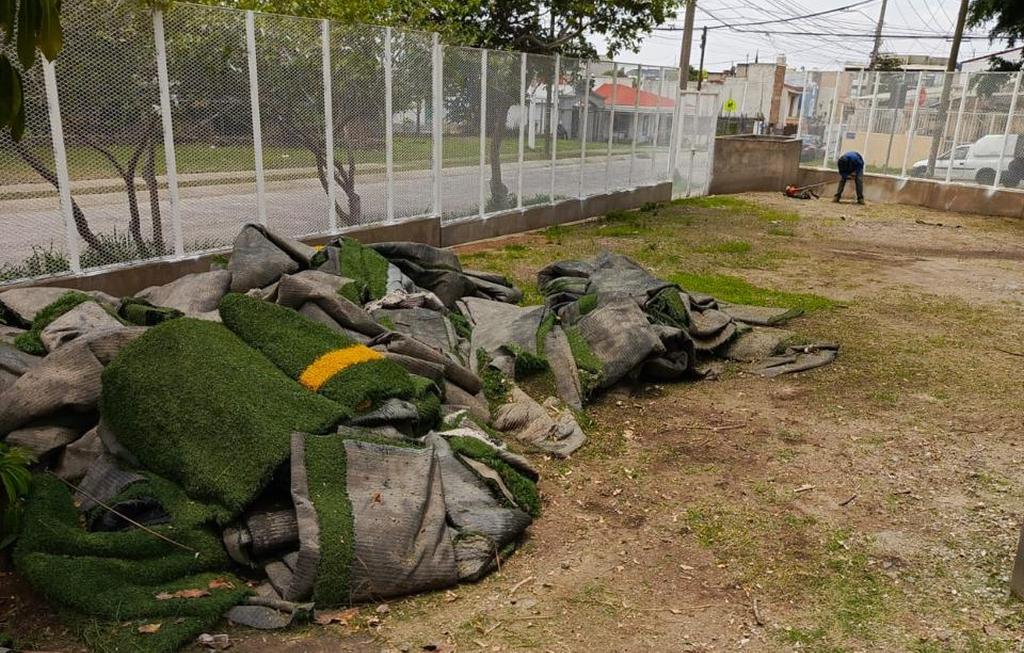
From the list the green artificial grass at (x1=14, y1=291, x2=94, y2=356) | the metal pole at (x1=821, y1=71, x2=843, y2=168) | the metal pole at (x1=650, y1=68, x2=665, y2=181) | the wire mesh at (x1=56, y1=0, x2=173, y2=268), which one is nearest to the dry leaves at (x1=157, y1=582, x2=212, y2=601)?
the green artificial grass at (x1=14, y1=291, x2=94, y2=356)

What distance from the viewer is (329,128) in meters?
7.56

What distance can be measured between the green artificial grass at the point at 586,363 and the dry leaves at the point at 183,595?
269 centimetres

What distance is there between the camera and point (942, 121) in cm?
1598

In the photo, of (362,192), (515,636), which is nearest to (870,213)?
(362,192)

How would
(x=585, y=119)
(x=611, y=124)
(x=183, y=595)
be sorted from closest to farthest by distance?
(x=183, y=595)
(x=585, y=119)
(x=611, y=124)

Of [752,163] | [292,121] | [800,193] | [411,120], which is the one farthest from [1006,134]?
[292,121]

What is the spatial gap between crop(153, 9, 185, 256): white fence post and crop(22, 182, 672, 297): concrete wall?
0.26 m

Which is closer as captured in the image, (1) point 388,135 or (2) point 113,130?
(2) point 113,130

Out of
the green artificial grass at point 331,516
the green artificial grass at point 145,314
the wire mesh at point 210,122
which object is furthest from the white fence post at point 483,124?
the green artificial grass at point 331,516

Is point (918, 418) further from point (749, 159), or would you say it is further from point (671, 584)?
point (749, 159)

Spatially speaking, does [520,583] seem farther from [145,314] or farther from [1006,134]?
[1006,134]

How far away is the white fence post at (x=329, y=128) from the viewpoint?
289 inches

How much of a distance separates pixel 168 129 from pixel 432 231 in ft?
12.4

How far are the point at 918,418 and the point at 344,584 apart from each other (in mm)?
3797
